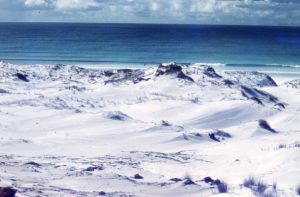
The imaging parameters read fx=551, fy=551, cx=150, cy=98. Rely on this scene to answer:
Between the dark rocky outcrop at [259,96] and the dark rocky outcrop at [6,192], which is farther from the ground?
the dark rocky outcrop at [259,96]

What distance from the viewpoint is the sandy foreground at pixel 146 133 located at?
12180 mm

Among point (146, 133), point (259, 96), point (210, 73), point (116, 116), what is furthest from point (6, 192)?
point (210, 73)

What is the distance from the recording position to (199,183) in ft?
40.3

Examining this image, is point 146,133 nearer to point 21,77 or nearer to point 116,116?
point 116,116

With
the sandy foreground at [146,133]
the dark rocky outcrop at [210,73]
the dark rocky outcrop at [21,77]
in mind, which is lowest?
the sandy foreground at [146,133]

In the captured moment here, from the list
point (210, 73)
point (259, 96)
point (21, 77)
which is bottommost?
point (259, 96)

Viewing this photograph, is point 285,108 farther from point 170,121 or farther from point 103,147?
point 103,147

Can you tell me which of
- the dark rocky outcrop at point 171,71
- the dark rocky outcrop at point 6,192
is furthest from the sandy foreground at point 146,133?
the dark rocky outcrop at point 6,192

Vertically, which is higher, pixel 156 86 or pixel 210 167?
pixel 156 86

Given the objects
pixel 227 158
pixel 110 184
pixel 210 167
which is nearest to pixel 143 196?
pixel 110 184

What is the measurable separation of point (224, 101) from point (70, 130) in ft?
24.6

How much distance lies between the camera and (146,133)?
19109mm

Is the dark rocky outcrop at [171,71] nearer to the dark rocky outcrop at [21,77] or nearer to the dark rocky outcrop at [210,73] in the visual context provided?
the dark rocky outcrop at [210,73]

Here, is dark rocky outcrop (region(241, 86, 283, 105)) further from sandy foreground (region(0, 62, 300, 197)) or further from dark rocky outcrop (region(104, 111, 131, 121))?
dark rocky outcrop (region(104, 111, 131, 121))
